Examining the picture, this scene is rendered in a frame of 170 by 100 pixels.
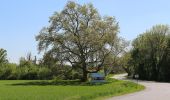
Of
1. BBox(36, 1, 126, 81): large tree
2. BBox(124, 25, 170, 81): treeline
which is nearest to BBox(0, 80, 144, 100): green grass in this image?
BBox(36, 1, 126, 81): large tree

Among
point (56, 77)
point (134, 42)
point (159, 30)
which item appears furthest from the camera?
point (134, 42)

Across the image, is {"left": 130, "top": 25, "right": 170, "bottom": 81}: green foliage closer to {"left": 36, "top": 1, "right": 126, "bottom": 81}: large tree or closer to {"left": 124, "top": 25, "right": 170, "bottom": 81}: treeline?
{"left": 124, "top": 25, "right": 170, "bottom": 81}: treeline

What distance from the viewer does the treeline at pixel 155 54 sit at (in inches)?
3883

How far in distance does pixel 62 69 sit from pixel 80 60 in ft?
11.7

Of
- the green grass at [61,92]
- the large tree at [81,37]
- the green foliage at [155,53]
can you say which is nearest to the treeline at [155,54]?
the green foliage at [155,53]

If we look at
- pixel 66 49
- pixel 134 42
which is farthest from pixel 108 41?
pixel 134 42

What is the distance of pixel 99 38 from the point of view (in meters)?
76.4

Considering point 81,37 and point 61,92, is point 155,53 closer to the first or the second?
point 81,37

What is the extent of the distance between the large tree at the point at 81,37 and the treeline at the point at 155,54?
21.4m

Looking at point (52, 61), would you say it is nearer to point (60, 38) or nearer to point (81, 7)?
point (60, 38)

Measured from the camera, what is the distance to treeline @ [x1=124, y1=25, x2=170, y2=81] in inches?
3883

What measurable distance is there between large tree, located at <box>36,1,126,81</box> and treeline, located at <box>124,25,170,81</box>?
21.4 m

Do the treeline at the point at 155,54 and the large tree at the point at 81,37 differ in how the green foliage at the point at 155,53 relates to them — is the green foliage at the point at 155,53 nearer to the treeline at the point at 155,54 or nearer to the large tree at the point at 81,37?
the treeline at the point at 155,54

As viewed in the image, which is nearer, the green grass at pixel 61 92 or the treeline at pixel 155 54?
the green grass at pixel 61 92
